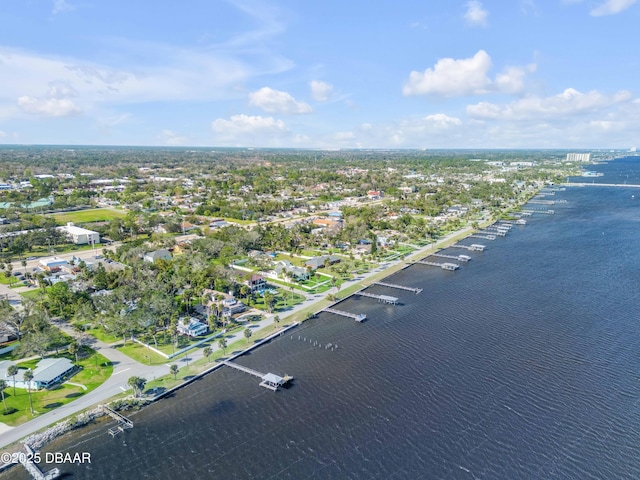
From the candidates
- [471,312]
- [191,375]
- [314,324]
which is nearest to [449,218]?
[471,312]

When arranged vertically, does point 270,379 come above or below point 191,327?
below

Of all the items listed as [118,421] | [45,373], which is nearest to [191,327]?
[45,373]

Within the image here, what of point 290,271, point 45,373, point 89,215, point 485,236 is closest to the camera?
point 45,373

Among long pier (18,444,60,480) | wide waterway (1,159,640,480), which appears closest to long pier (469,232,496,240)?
wide waterway (1,159,640,480)

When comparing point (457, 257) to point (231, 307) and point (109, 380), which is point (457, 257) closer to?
point (231, 307)

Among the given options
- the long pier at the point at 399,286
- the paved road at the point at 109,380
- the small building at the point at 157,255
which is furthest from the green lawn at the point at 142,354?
the long pier at the point at 399,286

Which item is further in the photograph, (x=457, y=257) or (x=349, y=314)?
(x=457, y=257)

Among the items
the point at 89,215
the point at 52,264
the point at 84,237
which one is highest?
the point at 84,237

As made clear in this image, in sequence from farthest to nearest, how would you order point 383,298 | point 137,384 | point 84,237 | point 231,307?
1. point 84,237
2. point 383,298
3. point 231,307
4. point 137,384

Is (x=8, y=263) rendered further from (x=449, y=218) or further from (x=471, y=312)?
(x=449, y=218)
